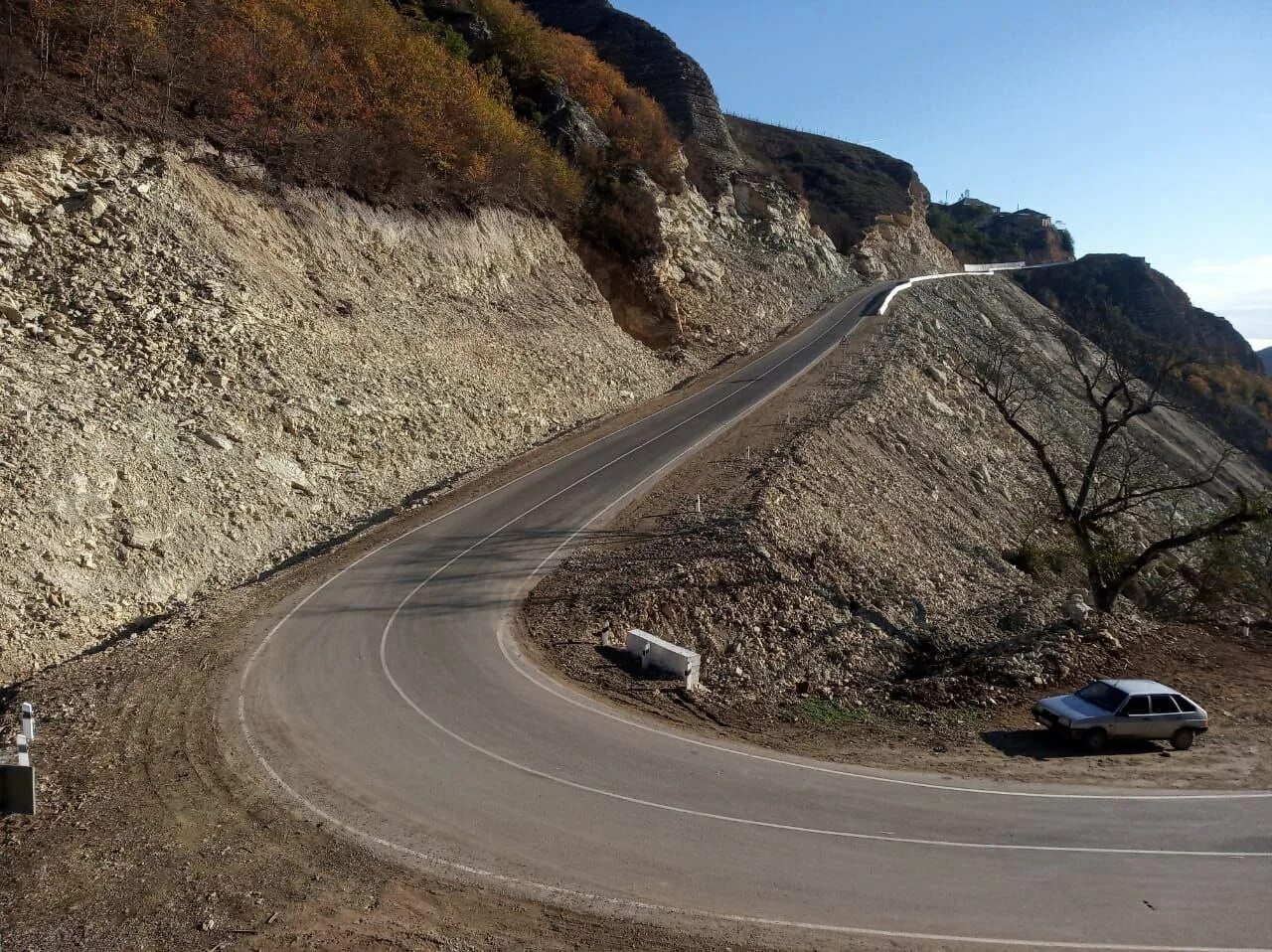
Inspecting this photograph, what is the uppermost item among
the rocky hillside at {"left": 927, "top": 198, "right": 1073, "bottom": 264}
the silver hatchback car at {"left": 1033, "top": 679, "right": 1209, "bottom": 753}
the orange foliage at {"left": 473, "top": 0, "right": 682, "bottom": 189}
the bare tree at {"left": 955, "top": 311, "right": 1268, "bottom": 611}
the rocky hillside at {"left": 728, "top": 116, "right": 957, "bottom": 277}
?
the rocky hillside at {"left": 927, "top": 198, "right": 1073, "bottom": 264}

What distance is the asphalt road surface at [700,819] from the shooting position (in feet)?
26.3

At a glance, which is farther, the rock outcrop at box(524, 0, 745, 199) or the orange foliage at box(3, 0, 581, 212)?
Answer: the rock outcrop at box(524, 0, 745, 199)

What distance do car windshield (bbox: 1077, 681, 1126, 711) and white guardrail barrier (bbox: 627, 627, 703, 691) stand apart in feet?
19.4

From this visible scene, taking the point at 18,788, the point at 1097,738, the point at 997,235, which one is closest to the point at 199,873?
the point at 18,788

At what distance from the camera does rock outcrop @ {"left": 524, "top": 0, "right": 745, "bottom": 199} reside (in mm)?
64188

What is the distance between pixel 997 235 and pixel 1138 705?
12856cm

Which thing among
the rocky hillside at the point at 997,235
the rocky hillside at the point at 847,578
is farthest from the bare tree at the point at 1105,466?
the rocky hillside at the point at 997,235

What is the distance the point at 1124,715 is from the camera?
40.5ft

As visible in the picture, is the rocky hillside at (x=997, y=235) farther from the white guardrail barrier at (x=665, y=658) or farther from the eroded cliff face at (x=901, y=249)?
the white guardrail barrier at (x=665, y=658)

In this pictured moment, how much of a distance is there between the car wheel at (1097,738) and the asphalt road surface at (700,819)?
1.54 m

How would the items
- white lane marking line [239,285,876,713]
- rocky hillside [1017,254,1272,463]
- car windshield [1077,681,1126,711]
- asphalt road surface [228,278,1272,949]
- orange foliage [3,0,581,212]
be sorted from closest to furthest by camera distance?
1. asphalt road surface [228,278,1272,949]
2. car windshield [1077,681,1126,711]
3. white lane marking line [239,285,876,713]
4. orange foliage [3,0,581,212]
5. rocky hillside [1017,254,1272,463]

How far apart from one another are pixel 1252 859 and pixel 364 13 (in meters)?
40.7

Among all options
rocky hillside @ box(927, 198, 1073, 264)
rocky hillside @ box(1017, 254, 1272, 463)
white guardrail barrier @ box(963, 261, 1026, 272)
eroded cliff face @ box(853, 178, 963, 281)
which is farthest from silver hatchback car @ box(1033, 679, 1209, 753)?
rocky hillside @ box(927, 198, 1073, 264)

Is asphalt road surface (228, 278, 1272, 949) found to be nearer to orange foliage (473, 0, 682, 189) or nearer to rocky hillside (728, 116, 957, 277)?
orange foliage (473, 0, 682, 189)
